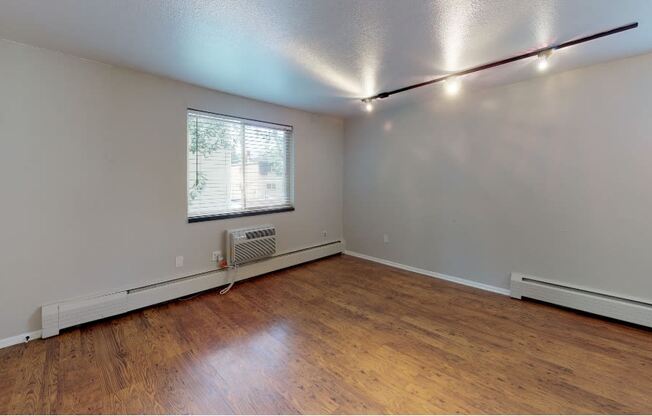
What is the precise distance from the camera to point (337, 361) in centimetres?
203

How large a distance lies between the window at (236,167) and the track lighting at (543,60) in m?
2.97

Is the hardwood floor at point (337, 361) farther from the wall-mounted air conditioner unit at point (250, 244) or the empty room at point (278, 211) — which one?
the wall-mounted air conditioner unit at point (250, 244)

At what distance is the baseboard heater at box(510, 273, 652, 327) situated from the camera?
2455 mm

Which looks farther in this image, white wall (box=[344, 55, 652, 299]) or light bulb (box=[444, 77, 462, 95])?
light bulb (box=[444, 77, 462, 95])

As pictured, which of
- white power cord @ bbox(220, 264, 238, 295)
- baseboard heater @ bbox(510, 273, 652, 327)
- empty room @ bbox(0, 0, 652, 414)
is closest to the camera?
empty room @ bbox(0, 0, 652, 414)

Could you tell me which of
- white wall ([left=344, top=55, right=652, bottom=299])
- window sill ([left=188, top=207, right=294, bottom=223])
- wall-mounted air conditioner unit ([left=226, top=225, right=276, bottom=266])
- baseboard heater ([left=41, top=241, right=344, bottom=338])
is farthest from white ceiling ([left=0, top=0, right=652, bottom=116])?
baseboard heater ([left=41, top=241, right=344, bottom=338])

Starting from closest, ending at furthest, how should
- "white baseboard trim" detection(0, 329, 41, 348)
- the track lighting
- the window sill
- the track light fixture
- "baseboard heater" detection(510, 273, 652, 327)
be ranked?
the track light fixture
"white baseboard trim" detection(0, 329, 41, 348)
the track lighting
"baseboard heater" detection(510, 273, 652, 327)
the window sill

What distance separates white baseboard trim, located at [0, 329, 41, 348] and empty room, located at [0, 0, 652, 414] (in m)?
0.02

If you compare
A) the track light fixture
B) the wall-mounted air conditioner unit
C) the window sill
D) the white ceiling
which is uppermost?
the track light fixture

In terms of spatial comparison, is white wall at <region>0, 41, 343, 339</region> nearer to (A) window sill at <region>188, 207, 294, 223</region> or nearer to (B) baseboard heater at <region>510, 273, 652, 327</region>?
(A) window sill at <region>188, 207, 294, 223</region>

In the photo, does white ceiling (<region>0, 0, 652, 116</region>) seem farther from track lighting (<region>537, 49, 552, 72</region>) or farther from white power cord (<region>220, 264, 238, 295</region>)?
white power cord (<region>220, 264, 238, 295</region>)

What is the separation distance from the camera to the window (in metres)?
3.22

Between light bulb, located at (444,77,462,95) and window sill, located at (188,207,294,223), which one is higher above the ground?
light bulb, located at (444,77,462,95)

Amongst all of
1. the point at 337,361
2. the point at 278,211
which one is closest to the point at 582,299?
the point at 337,361
